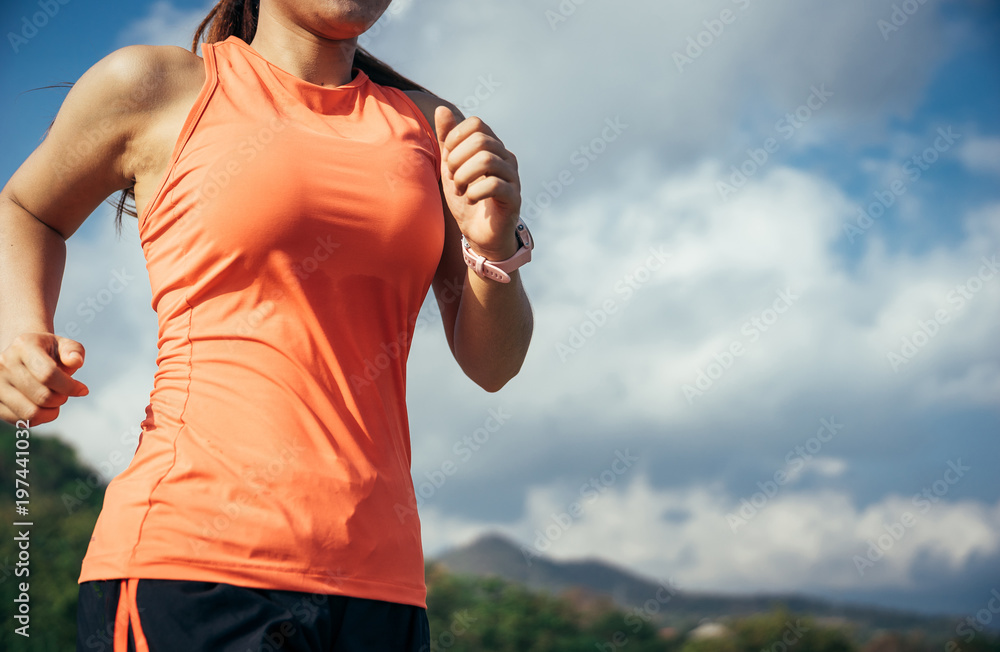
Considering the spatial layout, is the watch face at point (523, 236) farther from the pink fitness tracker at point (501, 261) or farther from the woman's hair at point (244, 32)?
the woman's hair at point (244, 32)

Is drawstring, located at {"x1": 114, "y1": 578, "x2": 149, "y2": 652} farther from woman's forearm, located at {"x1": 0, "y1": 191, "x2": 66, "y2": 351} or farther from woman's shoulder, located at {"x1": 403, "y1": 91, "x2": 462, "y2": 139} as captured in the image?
woman's shoulder, located at {"x1": 403, "y1": 91, "x2": 462, "y2": 139}

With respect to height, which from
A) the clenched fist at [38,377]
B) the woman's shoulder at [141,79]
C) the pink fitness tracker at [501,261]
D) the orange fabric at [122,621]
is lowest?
the orange fabric at [122,621]

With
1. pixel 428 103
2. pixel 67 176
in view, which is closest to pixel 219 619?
pixel 67 176

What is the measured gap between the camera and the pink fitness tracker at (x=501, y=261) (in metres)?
1.69

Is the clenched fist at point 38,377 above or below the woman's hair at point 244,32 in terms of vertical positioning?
below

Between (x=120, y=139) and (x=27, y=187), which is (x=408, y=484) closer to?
(x=120, y=139)

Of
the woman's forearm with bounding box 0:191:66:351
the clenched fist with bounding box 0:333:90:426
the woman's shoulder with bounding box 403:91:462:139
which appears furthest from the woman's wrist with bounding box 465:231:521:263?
the woman's forearm with bounding box 0:191:66:351

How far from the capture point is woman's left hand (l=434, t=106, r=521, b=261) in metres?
1.50

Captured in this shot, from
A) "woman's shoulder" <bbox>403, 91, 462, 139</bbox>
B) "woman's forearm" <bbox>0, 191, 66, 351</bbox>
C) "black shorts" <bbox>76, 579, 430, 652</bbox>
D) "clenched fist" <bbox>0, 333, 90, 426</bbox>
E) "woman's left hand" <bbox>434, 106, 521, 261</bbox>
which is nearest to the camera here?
"black shorts" <bbox>76, 579, 430, 652</bbox>

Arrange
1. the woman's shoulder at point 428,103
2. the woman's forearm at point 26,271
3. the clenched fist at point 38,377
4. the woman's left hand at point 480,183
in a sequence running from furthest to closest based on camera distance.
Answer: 1. the woman's shoulder at point 428,103
2. the woman's forearm at point 26,271
3. the woman's left hand at point 480,183
4. the clenched fist at point 38,377

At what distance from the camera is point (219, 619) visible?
1290 mm

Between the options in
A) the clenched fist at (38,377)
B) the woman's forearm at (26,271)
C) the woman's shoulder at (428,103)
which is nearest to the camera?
the clenched fist at (38,377)

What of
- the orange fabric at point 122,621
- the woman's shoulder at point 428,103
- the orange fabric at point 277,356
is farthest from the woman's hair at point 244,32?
the orange fabric at point 122,621

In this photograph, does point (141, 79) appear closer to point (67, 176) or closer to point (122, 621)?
point (67, 176)
